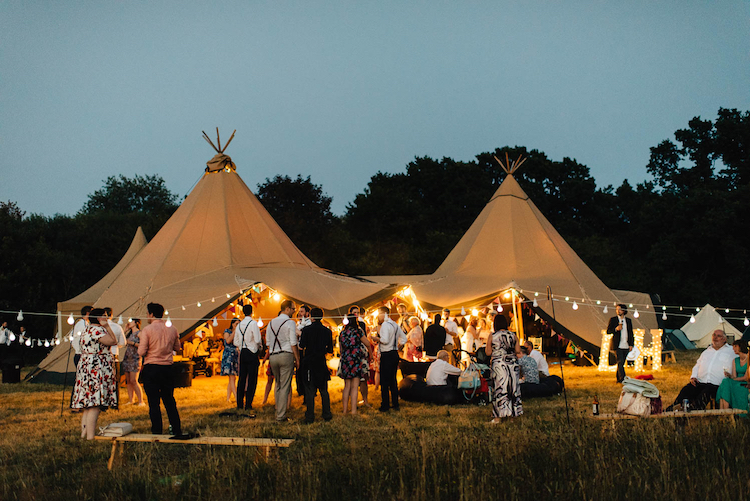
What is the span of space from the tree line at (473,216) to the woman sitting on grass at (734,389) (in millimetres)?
16747

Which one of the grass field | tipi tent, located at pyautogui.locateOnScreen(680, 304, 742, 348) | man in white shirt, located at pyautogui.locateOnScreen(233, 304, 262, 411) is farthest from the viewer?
tipi tent, located at pyautogui.locateOnScreen(680, 304, 742, 348)

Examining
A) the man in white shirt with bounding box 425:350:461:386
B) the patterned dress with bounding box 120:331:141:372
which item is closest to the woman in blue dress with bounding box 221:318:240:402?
the patterned dress with bounding box 120:331:141:372

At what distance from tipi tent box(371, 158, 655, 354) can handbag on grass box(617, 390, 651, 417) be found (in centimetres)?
543

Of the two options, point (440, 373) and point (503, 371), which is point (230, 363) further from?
point (503, 371)

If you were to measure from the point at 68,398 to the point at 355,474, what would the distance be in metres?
6.48

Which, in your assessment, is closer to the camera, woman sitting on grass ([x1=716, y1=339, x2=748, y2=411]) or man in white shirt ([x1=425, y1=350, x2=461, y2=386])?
woman sitting on grass ([x1=716, y1=339, x2=748, y2=411])

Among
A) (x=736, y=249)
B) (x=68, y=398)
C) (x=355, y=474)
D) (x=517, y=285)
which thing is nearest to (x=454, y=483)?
(x=355, y=474)

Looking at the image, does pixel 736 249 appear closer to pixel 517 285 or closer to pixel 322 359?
pixel 517 285

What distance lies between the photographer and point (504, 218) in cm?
1416

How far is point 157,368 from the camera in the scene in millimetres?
5469

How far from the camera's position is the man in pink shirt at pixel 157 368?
545 cm

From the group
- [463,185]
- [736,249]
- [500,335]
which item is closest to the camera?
[500,335]

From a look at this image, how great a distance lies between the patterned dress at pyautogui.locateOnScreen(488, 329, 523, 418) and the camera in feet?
20.6

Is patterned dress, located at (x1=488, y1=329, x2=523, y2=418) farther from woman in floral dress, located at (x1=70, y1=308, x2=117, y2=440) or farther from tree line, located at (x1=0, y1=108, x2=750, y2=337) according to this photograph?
tree line, located at (x1=0, y1=108, x2=750, y2=337)
